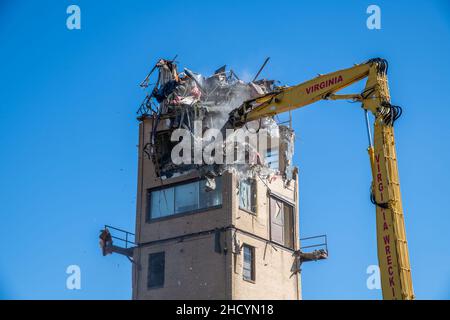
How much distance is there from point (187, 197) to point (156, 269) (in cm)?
388

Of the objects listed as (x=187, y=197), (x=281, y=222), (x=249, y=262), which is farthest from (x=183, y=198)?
(x=281, y=222)

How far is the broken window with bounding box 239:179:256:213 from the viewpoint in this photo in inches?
1529

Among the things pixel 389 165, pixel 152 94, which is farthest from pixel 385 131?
pixel 152 94

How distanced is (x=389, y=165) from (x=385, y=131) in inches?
45.2

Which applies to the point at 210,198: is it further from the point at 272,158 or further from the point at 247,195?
the point at 272,158

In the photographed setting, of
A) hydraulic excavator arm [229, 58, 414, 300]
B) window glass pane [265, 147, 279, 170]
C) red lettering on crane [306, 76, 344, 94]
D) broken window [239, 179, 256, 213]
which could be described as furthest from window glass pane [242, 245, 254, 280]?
hydraulic excavator arm [229, 58, 414, 300]

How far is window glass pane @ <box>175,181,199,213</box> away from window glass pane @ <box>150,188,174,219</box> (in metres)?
0.38

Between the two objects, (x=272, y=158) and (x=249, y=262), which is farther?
(x=272, y=158)

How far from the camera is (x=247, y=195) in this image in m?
39.4

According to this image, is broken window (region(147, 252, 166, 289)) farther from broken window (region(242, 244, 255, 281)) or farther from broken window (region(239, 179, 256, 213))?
broken window (region(239, 179, 256, 213))

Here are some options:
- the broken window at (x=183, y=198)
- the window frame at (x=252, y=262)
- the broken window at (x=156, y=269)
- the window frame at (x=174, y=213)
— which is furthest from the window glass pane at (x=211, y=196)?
the broken window at (x=156, y=269)

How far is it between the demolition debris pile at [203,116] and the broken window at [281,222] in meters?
1.80

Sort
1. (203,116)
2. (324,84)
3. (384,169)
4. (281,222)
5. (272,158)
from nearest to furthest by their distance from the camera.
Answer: (384,169)
(324,84)
(203,116)
(272,158)
(281,222)

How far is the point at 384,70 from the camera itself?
2642 cm
